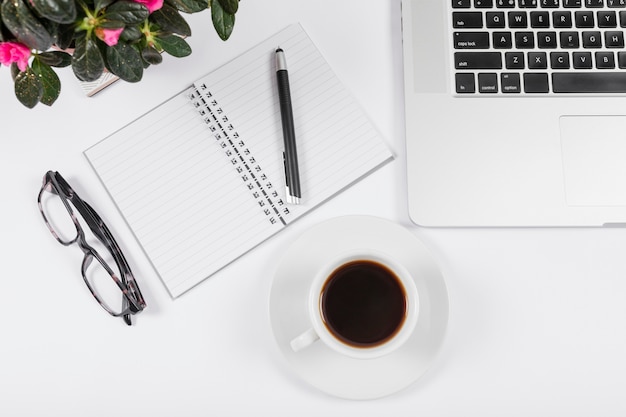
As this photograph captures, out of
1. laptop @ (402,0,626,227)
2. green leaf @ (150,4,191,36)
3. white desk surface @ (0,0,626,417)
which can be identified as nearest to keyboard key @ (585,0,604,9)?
laptop @ (402,0,626,227)

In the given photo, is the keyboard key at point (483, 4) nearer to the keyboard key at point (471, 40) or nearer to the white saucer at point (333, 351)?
the keyboard key at point (471, 40)

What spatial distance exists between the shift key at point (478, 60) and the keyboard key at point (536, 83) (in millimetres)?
36

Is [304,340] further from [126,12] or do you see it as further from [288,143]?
[126,12]

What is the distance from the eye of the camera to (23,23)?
0.44 m

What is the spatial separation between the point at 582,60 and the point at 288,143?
350 millimetres

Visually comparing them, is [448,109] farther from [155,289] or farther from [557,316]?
[155,289]

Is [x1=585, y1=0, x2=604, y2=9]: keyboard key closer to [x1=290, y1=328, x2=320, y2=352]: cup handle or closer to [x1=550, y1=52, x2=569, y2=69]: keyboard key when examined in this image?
[x1=550, y1=52, x2=569, y2=69]: keyboard key

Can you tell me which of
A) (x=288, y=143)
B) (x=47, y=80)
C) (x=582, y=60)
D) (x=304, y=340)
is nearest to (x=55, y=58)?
(x=47, y=80)

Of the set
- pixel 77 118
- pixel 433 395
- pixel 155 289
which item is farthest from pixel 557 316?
pixel 77 118

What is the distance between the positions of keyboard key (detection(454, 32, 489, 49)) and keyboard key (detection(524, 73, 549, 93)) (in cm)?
6

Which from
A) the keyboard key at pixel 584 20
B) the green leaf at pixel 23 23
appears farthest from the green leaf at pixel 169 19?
the keyboard key at pixel 584 20

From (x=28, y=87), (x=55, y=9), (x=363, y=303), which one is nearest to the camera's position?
(x=55, y=9)

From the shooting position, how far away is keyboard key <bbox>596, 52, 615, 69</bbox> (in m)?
0.67

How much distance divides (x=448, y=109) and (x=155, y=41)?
0.33m
